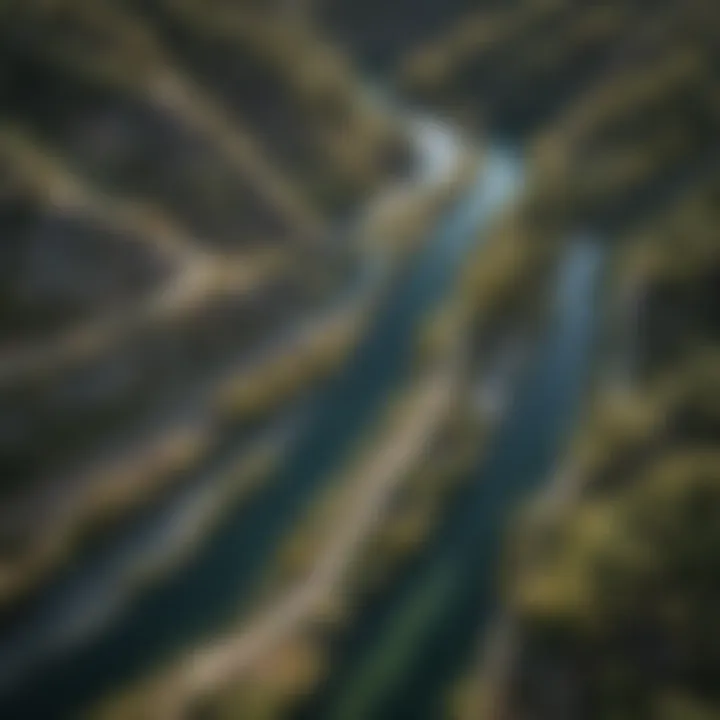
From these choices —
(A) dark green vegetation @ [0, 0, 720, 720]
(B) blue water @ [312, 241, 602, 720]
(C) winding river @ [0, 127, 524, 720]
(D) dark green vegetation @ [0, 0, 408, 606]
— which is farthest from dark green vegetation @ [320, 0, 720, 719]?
(D) dark green vegetation @ [0, 0, 408, 606]

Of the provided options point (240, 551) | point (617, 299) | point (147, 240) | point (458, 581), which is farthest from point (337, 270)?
point (458, 581)

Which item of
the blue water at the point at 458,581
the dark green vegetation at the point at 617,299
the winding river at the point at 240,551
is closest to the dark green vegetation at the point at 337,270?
the dark green vegetation at the point at 617,299

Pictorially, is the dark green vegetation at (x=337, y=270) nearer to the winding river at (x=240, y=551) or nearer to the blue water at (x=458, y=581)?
the blue water at (x=458, y=581)

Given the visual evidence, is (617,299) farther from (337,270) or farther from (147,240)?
(147,240)

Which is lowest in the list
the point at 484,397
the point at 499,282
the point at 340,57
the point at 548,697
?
the point at 548,697

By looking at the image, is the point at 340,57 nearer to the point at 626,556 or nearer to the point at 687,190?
the point at 687,190

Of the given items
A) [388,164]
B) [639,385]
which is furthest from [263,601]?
[388,164]
